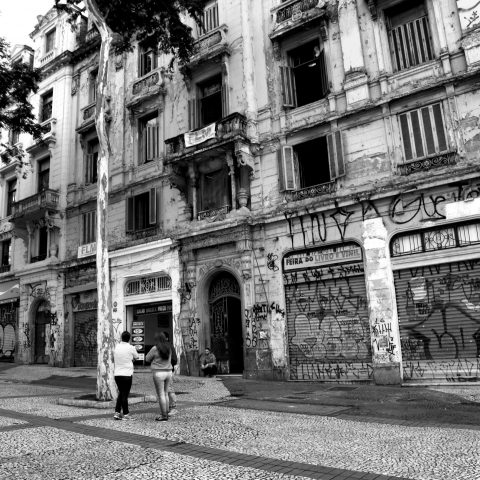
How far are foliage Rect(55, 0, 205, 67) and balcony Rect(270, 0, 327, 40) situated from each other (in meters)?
2.90

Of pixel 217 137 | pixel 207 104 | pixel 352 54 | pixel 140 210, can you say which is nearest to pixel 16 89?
pixel 140 210

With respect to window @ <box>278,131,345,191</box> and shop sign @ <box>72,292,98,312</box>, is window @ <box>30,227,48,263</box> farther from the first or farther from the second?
window @ <box>278,131,345,191</box>

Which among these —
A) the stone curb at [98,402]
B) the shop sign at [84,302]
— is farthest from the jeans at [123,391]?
the shop sign at [84,302]

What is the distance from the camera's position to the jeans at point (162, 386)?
25.2 feet

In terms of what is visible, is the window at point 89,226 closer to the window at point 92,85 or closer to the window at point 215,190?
the window at point 92,85

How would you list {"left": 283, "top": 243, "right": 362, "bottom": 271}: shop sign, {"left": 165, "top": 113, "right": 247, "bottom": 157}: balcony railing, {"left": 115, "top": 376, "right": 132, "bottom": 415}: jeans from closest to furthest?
{"left": 115, "top": 376, "right": 132, "bottom": 415}: jeans
{"left": 283, "top": 243, "right": 362, "bottom": 271}: shop sign
{"left": 165, "top": 113, "right": 247, "bottom": 157}: balcony railing

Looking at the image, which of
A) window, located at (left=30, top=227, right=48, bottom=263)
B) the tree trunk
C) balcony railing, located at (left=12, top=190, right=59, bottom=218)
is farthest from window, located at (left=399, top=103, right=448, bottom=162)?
window, located at (left=30, top=227, right=48, bottom=263)

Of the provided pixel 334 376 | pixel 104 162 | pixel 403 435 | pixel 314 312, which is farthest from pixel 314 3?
pixel 403 435

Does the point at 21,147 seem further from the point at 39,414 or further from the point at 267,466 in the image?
the point at 267,466

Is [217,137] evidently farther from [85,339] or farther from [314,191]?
[85,339]

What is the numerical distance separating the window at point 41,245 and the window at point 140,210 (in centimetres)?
678

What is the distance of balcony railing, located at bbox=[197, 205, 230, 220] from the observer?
1631 centimetres

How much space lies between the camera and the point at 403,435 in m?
6.30

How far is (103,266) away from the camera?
1098 cm
